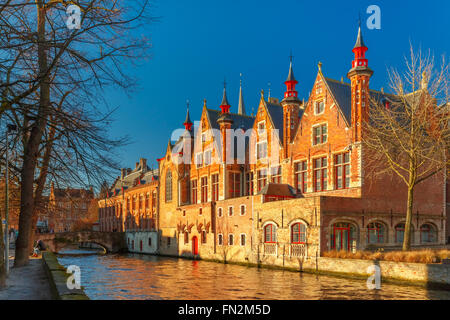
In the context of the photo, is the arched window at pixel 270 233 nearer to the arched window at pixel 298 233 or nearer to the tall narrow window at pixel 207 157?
the arched window at pixel 298 233

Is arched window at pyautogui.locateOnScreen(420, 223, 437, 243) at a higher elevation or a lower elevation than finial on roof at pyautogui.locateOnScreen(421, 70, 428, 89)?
lower

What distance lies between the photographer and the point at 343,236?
93.0 ft

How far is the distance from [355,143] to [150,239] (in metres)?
33.6

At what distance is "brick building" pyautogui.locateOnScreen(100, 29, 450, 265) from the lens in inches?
1114

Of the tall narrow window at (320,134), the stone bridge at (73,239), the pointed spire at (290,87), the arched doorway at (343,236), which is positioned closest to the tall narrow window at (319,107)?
the tall narrow window at (320,134)

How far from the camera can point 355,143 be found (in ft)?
94.5

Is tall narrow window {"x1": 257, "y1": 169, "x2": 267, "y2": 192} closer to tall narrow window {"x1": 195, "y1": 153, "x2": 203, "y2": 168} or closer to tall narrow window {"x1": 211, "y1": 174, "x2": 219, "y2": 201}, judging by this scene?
tall narrow window {"x1": 211, "y1": 174, "x2": 219, "y2": 201}

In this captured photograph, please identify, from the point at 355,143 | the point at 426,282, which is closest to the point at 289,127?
the point at 355,143

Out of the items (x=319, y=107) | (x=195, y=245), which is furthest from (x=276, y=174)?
(x=195, y=245)

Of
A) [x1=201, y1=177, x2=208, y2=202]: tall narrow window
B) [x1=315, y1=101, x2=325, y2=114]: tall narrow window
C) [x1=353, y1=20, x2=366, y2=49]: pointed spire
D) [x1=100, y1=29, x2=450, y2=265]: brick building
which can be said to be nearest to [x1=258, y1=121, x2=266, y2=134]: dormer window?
[x1=100, y1=29, x2=450, y2=265]: brick building

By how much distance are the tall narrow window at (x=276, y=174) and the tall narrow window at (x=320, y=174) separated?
4424 millimetres

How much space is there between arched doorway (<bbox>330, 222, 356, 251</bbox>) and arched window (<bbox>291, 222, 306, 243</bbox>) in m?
1.78
